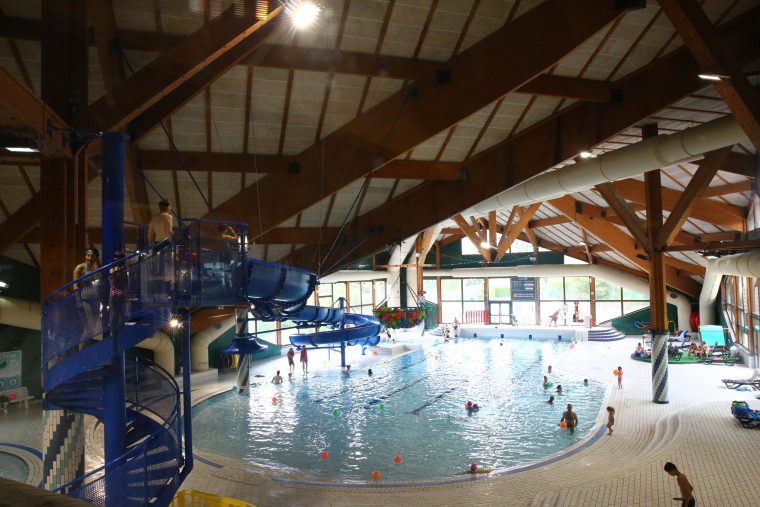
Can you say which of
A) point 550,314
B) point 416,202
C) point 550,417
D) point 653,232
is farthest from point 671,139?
point 550,314

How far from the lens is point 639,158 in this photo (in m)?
14.4

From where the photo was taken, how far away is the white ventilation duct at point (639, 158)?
1231 centimetres

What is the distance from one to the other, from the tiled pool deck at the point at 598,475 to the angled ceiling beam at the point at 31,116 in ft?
24.2

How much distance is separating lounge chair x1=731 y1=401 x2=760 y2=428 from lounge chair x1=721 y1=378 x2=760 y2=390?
4.56m

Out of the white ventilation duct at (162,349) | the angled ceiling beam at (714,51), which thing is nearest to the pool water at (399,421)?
the white ventilation duct at (162,349)

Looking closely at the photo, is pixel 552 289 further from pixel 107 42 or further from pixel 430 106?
pixel 107 42

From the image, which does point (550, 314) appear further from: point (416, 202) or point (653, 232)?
point (416, 202)

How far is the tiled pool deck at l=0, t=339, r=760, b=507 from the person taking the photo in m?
10.4

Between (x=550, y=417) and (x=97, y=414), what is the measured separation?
1354 centimetres

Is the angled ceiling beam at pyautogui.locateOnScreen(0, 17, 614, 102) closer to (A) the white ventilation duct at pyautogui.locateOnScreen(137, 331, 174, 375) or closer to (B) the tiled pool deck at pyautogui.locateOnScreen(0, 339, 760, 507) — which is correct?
(B) the tiled pool deck at pyautogui.locateOnScreen(0, 339, 760, 507)

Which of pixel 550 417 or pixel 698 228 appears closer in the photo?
pixel 550 417

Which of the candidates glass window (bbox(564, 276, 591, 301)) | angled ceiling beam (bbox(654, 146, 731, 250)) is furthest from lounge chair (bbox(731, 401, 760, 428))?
glass window (bbox(564, 276, 591, 301))

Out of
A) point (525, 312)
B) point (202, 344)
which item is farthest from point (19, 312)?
point (525, 312)

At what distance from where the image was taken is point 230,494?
11.1 metres
